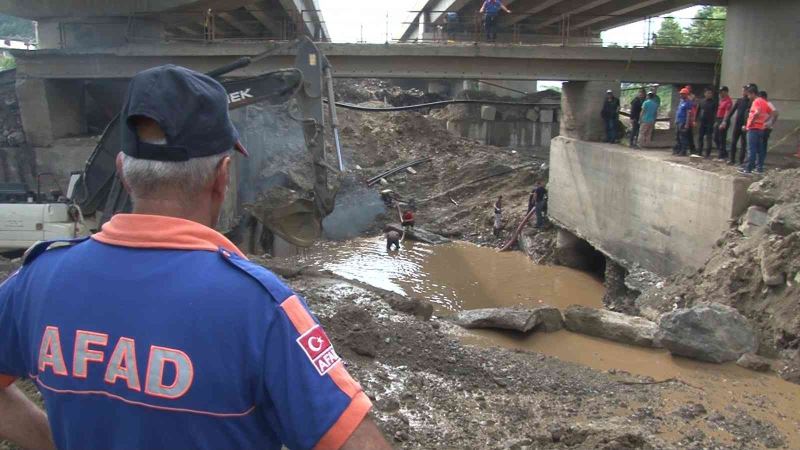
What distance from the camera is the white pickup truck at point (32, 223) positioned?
1259cm

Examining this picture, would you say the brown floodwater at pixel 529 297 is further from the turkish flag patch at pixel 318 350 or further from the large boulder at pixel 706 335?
the turkish flag patch at pixel 318 350

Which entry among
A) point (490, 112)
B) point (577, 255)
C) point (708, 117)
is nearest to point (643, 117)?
point (708, 117)

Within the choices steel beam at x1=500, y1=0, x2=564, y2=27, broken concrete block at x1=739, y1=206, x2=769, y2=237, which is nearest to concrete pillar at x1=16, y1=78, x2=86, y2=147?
steel beam at x1=500, y1=0, x2=564, y2=27

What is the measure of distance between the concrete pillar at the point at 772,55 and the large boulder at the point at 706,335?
27.1 feet

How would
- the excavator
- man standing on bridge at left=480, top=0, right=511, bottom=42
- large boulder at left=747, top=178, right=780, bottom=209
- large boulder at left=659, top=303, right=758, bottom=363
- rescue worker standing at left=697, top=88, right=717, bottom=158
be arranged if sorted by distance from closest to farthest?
large boulder at left=659, top=303, right=758, bottom=363 < the excavator < large boulder at left=747, top=178, right=780, bottom=209 < rescue worker standing at left=697, top=88, right=717, bottom=158 < man standing on bridge at left=480, top=0, right=511, bottom=42

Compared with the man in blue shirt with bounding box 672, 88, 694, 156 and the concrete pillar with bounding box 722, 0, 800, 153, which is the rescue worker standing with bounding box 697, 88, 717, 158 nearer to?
the man in blue shirt with bounding box 672, 88, 694, 156

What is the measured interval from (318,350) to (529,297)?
55.2 feet

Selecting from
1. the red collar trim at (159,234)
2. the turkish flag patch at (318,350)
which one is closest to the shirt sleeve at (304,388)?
the turkish flag patch at (318,350)

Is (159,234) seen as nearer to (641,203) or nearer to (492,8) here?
(641,203)

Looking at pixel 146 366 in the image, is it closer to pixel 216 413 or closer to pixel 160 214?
pixel 216 413

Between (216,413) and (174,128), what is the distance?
61 centimetres

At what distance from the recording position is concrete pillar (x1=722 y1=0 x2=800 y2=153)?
15.6m

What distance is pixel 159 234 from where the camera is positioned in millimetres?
1492

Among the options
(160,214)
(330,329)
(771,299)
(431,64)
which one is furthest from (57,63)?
(160,214)
